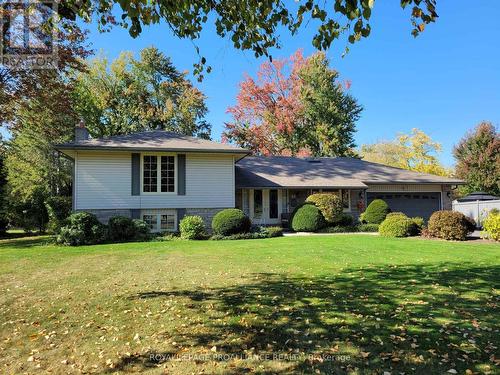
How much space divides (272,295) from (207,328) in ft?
5.37

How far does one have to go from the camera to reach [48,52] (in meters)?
15.4

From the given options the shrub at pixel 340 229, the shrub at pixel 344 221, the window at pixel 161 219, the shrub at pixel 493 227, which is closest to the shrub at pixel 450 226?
the shrub at pixel 493 227

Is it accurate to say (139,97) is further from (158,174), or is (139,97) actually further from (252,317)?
(252,317)

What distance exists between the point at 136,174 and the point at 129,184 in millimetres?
583

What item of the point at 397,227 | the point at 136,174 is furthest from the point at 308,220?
the point at 136,174

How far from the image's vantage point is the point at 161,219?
57.2 ft

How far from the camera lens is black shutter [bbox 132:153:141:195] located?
17.0 m

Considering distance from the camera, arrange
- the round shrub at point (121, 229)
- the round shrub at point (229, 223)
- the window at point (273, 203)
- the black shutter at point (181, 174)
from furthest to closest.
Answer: the window at point (273, 203) < the black shutter at point (181, 174) < the round shrub at point (229, 223) < the round shrub at point (121, 229)

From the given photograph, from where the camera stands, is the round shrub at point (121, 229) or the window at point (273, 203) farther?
the window at point (273, 203)

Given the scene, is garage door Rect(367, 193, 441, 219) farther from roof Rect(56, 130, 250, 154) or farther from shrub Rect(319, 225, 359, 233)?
roof Rect(56, 130, 250, 154)

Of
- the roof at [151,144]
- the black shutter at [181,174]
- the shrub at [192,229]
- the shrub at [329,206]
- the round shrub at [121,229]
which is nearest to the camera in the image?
the round shrub at [121,229]

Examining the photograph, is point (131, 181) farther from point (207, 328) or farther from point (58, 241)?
point (207, 328)

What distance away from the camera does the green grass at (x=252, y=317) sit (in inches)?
137

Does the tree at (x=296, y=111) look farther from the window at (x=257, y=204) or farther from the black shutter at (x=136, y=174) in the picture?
the black shutter at (x=136, y=174)
